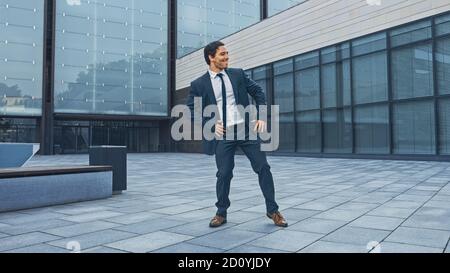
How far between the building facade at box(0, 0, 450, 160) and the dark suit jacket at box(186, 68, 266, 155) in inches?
505

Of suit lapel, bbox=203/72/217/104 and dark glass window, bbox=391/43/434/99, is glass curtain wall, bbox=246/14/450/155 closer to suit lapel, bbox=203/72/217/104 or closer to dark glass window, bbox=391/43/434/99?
dark glass window, bbox=391/43/434/99

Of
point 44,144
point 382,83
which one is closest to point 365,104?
point 382,83

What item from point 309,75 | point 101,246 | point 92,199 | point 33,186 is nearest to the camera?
point 101,246

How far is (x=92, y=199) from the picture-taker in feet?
22.7

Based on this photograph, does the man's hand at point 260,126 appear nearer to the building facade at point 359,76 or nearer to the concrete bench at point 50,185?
the concrete bench at point 50,185

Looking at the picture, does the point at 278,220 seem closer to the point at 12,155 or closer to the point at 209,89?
the point at 209,89

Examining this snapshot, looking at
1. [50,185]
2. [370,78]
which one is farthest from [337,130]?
[50,185]

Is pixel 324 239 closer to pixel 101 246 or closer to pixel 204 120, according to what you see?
pixel 204 120

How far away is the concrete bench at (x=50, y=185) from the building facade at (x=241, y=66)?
42.6 feet

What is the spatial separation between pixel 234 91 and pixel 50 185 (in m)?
3.57

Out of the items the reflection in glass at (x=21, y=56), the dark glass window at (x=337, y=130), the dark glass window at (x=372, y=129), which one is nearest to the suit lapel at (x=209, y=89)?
the dark glass window at (x=372, y=129)

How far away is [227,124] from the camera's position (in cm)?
450

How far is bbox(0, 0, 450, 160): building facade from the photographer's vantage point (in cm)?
1594

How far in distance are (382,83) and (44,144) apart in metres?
21.8
